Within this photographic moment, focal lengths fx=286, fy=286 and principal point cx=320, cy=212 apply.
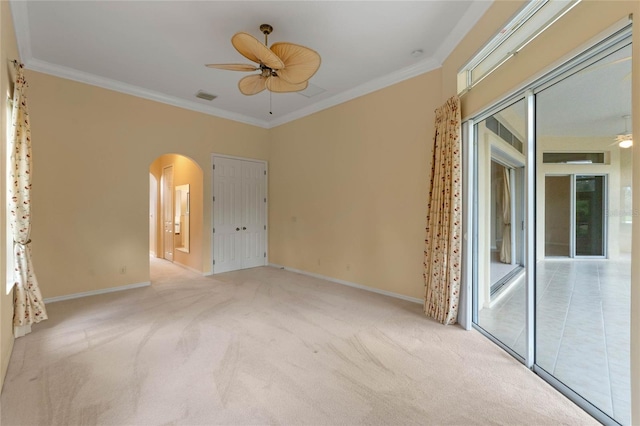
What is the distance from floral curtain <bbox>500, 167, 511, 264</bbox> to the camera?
348 cm

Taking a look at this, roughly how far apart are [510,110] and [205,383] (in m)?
3.77

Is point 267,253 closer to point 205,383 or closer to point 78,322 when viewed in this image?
point 78,322

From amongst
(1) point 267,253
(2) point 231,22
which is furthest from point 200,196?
(2) point 231,22

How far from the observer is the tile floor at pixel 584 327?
208 centimetres

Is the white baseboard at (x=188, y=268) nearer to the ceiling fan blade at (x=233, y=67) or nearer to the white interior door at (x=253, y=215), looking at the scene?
the white interior door at (x=253, y=215)

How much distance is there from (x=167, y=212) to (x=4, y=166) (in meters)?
4.98

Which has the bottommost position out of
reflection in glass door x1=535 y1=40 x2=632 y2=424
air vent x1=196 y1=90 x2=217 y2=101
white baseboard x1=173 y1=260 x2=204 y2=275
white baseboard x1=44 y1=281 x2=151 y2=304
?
white baseboard x1=44 y1=281 x2=151 y2=304

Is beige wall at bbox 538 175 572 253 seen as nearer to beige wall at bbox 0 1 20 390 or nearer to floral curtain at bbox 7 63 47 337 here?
beige wall at bbox 0 1 20 390

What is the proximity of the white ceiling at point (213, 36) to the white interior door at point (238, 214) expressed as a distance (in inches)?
76.0

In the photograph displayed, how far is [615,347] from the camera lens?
239 centimetres

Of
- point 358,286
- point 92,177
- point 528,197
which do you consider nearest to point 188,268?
point 92,177

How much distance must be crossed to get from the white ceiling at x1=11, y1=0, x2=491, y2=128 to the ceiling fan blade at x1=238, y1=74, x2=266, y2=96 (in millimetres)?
517

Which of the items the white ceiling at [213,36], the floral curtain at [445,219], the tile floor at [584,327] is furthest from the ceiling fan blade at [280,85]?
the tile floor at [584,327]

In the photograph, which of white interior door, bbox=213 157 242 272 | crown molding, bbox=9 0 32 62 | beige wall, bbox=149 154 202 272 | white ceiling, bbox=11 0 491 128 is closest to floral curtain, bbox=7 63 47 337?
crown molding, bbox=9 0 32 62
